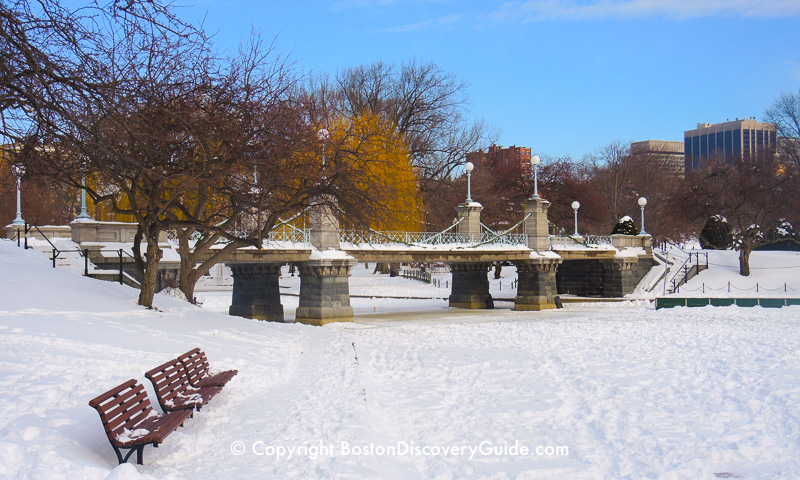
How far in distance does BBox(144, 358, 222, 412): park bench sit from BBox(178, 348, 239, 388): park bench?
0.10 metres

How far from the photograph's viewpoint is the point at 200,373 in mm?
10242

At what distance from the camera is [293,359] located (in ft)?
47.5

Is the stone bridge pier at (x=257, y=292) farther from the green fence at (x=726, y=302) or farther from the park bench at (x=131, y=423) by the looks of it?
the park bench at (x=131, y=423)

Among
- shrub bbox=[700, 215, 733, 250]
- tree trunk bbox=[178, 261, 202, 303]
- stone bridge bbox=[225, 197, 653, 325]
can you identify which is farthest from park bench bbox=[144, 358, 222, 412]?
shrub bbox=[700, 215, 733, 250]

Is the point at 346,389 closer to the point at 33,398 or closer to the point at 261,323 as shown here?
the point at 33,398

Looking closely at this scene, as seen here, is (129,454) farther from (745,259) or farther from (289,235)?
(745,259)

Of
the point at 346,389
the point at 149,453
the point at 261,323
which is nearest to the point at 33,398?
the point at 149,453

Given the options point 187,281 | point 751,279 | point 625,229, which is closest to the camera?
point 187,281

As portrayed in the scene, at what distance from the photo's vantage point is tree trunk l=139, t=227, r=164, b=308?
16.1 meters

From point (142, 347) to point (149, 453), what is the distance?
4.50 m

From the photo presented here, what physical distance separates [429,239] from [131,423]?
2549 centimetres

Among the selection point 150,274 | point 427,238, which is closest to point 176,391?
point 150,274

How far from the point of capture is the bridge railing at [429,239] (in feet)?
96.3

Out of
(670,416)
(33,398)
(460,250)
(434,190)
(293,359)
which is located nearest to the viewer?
(33,398)
